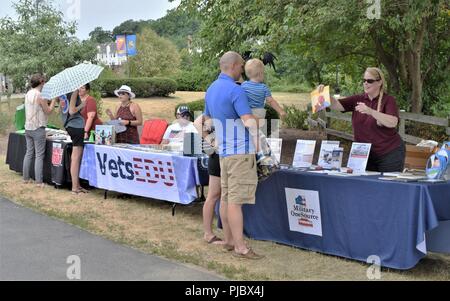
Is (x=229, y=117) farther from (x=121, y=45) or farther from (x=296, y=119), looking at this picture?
(x=121, y=45)

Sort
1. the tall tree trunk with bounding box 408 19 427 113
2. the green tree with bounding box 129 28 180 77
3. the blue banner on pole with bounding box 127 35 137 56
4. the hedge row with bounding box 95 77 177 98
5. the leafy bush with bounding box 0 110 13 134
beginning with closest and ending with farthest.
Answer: the tall tree trunk with bounding box 408 19 427 113, the leafy bush with bounding box 0 110 13 134, the hedge row with bounding box 95 77 177 98, the blue banner on pole with bounding box 127 35 137 56, the green tree with bounding box 129 28 180 77

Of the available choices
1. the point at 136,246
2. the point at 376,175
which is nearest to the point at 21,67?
the point at 136,246

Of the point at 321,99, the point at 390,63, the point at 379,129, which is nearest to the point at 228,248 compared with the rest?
the point at 321,99

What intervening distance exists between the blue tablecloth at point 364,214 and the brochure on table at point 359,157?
274 mm

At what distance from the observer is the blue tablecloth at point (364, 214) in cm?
521

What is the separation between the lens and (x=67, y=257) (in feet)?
20.0

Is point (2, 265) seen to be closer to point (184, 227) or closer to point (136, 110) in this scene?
point (184, 227)

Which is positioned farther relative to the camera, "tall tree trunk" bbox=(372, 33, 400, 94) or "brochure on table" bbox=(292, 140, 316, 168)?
"tall tree trunk" bbox=(372, 33, 400, 94)

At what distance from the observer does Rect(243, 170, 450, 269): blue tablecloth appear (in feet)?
17.1

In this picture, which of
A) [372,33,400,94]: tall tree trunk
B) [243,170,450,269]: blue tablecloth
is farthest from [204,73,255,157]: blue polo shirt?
[372,33,400,94]: tall tree trunk

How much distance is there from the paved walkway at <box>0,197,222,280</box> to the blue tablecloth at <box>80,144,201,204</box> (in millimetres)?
1244

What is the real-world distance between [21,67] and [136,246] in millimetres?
16754

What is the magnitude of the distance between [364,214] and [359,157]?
2.01 ft

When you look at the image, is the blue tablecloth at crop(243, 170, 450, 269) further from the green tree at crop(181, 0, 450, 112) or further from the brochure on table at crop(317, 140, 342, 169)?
the green tree at crop(181, 0, 450, 112)
